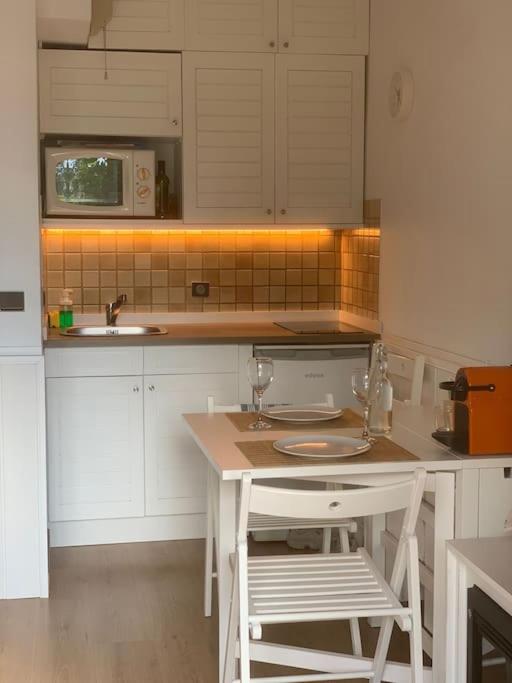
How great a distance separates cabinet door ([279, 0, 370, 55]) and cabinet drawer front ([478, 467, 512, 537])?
8.81 feet

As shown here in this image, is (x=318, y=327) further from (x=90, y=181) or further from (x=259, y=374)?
(x=259, y=374)

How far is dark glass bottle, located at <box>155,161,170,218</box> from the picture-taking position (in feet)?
15.9

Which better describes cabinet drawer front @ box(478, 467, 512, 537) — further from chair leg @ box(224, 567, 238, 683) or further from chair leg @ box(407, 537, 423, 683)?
chair leg @ box(224, 567, 238, 683)

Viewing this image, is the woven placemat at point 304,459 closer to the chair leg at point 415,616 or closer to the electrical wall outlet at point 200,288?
the chair leg at point 415,616

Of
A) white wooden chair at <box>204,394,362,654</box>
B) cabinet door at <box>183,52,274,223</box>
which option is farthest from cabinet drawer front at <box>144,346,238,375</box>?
white wooden chair at <box>204,394,362,654</box>

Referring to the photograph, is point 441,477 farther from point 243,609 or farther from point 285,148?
point 285,148

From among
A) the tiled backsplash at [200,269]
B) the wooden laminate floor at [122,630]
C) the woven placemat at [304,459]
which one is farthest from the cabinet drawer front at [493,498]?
the tiled backsplash at [200,269]

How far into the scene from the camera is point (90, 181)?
470 cm

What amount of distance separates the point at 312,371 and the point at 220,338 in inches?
18.2

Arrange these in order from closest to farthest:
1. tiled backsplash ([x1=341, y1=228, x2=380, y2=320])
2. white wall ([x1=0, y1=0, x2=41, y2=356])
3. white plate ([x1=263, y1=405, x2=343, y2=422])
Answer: white plate ([x1=263, y1=405, x2=343, y2=422])
white wall ([x1=0, y1=0, x2=41, y2=356])
tiled backsplash ([x1=341, y1=228, x2=380, y2=320])

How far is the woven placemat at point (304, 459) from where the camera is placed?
8.87 feet

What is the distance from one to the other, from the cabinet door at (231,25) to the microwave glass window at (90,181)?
0.68 m

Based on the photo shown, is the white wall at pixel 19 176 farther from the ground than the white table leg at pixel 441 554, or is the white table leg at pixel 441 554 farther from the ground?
the white wall at pixel 19 176

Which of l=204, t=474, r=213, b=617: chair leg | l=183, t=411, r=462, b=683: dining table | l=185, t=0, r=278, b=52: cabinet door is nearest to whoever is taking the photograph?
l=183, t=411, r=462, b=683: dining table
